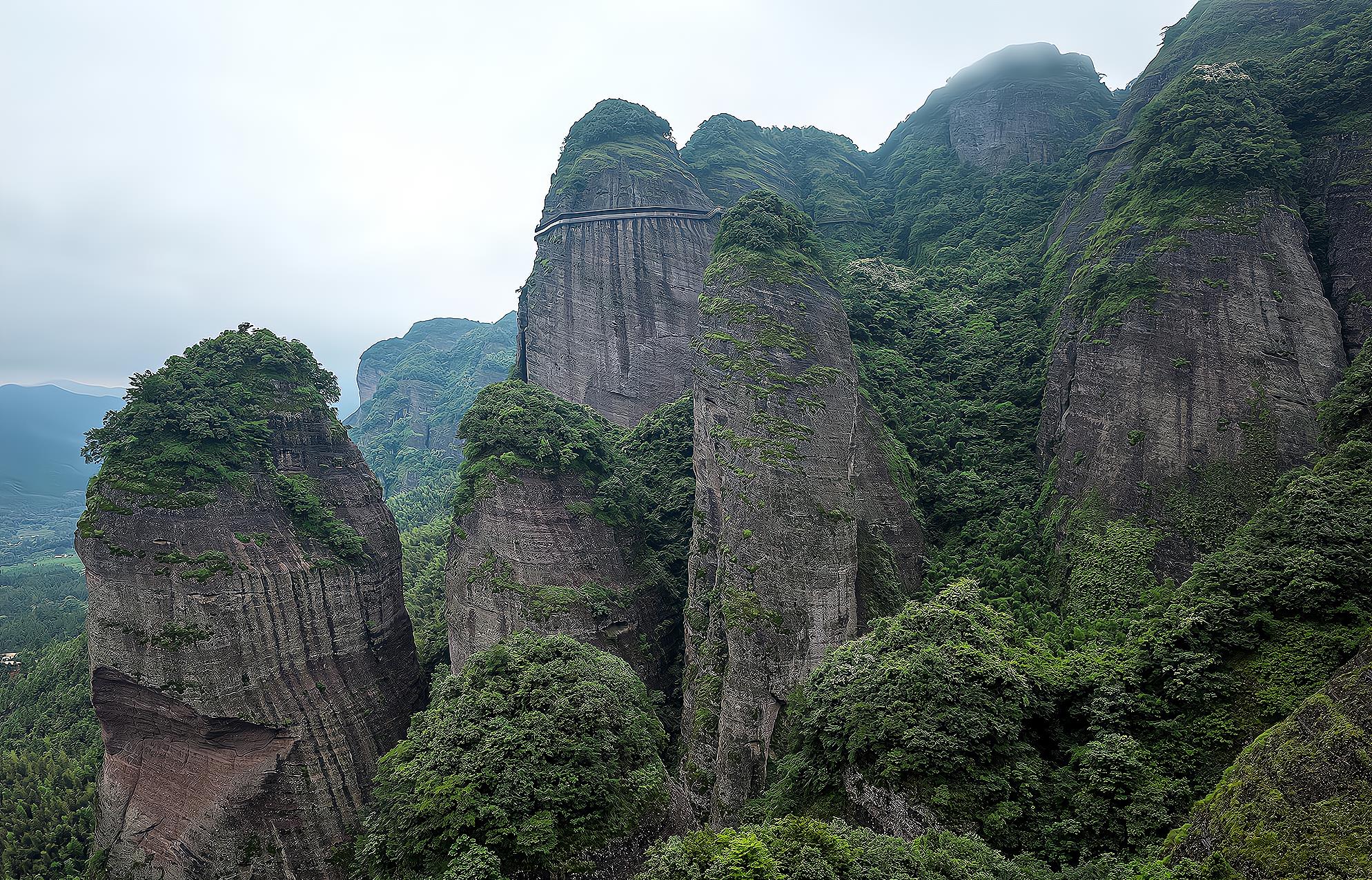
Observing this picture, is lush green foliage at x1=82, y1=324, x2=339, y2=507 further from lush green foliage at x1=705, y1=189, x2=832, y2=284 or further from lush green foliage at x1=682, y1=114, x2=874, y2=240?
lush green foliage at x1=682, y1=114, x2=874, y2=240

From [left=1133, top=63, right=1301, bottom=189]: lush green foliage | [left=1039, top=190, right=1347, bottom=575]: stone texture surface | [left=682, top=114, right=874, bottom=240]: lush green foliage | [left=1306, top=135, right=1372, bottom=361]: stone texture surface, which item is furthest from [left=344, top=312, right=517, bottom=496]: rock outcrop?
[left=1306, top=135, right=1372, bottom=361]: stone texture surface

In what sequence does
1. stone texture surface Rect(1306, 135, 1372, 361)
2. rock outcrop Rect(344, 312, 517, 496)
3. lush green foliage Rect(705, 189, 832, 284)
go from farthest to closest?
1. rock outcrop Rect(344, 312, 517, 496)
2. lush green foliage Rect(705, 189, 832, 284)
3. stone texture surface Rect(1306, 135, 1372, 361)

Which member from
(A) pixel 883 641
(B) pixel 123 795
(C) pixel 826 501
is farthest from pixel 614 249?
(B) pixel 123 795

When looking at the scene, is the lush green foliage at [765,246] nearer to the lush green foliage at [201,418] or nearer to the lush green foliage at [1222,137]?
the lush green foliage at [1222,137]

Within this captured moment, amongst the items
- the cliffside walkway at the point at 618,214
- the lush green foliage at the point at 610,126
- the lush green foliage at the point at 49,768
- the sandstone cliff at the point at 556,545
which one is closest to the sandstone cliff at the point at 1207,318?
the sandstone cliff at the point at 556,545

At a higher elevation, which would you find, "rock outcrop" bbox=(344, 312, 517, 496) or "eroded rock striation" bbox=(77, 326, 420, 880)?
"rock outcrop" bbox=(344, 312, 517, 496)

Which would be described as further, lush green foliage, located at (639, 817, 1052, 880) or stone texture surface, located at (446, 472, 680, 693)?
stone texture surface, located at (446, 472, 680, 693)

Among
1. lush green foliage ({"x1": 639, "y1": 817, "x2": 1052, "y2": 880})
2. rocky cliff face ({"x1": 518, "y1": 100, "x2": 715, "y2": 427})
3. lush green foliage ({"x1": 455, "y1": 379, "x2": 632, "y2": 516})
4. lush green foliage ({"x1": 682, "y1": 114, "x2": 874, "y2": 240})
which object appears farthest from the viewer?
lush green foliage ({"x1": 682, "y1": 114, "x2": 874, "y2": 240})

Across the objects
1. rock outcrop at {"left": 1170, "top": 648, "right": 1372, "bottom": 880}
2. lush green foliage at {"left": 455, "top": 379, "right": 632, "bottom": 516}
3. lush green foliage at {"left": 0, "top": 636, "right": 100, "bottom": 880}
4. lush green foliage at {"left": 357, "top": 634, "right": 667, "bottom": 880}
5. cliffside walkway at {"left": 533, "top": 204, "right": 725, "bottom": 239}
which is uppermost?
cliffside walkway at {"left": 533, "top": 204, "right": 725, "bottom": 239}

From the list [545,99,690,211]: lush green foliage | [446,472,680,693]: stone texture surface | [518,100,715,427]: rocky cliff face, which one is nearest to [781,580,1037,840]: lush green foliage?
[446,472,680,693]: stone texture surface
